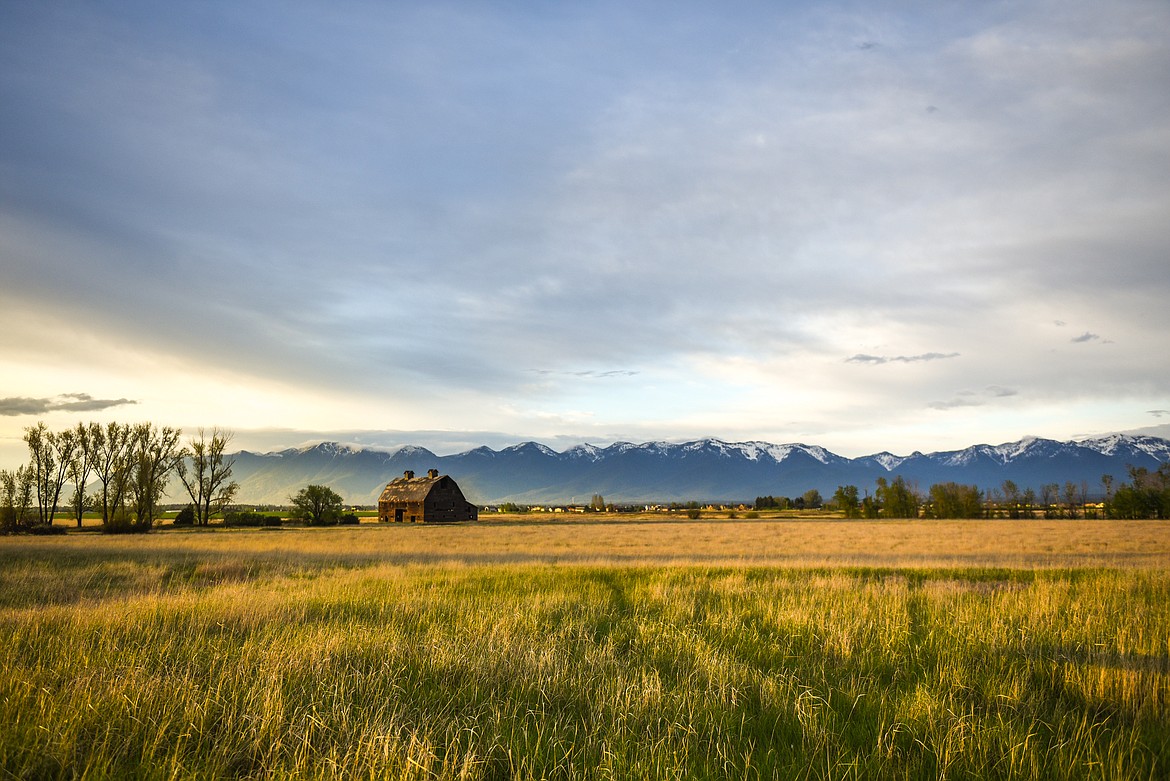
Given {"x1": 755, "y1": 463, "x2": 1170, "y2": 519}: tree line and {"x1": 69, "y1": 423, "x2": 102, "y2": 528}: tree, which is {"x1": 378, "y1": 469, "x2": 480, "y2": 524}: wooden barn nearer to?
{"x1": 69, "y1": 423, "x2": 102, "y2": 528}: tree

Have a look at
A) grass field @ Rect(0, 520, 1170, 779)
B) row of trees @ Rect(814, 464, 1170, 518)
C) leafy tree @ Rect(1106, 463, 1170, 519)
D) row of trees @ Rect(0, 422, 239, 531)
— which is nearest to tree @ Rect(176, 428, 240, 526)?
row of trees @ Rect(0, 422, 239, 531)

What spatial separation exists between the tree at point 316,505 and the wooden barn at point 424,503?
29.3 feet

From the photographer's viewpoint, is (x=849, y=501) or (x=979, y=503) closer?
(x=979, y=503)

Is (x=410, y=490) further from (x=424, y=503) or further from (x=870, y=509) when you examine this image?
(x=870, y=509)

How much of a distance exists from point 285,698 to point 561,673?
296 cm

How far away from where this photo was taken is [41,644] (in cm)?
823

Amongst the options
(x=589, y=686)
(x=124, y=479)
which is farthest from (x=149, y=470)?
(x=589, y=686)

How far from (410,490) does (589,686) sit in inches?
3392

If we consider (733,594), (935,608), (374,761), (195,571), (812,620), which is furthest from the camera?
(195,571)

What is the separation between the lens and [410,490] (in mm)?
87375

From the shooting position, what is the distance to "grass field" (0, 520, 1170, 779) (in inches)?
186

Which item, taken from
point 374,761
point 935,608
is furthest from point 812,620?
point 374,761

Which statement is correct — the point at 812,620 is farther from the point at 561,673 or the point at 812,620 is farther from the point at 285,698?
the point at 285,698

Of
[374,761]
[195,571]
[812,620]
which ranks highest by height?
[374,761]
